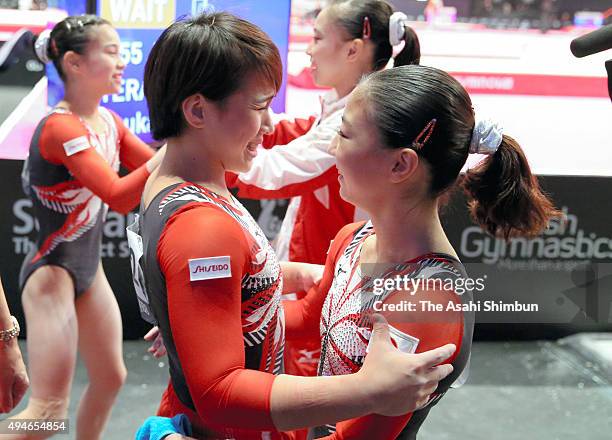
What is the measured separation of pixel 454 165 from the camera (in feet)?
4.58

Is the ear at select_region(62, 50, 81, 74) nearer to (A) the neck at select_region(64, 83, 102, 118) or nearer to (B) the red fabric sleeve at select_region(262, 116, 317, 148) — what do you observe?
(A) the neck at select_region(64, 83, 102, 118)

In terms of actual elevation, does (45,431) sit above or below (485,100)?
below

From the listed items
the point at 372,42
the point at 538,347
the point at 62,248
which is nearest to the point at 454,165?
the point at 372,42

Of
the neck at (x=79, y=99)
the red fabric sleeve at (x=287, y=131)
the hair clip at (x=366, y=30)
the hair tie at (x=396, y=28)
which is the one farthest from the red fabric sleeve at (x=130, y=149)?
the hair tie at (x=396, y=28)

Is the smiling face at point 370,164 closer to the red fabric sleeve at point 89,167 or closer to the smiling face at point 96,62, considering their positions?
the red fabric sleeve at point 89,167

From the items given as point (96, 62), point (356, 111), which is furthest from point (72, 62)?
point (356, 111)

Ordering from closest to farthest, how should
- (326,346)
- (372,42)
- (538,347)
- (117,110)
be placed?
(326,346) < (372,42) < (117,110) < (538,347)

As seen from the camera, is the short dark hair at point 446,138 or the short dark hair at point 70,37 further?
the short dark hair at point 70,37

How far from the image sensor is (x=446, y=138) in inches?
53.2

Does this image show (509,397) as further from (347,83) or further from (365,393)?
(365,393)

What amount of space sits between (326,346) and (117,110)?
8.06 ft

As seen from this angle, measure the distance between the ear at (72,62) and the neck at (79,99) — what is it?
0.06 meters

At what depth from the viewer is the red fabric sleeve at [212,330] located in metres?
1.14

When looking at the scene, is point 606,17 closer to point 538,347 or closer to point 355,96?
point 538,347
